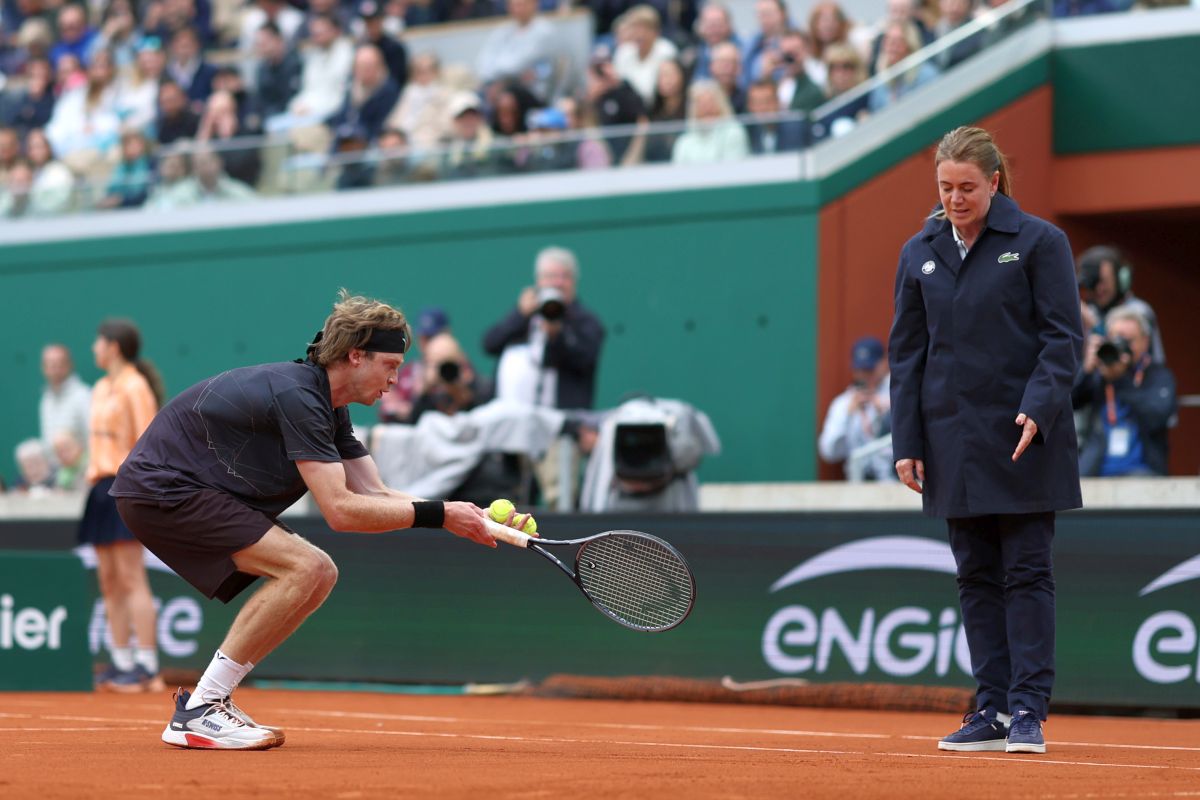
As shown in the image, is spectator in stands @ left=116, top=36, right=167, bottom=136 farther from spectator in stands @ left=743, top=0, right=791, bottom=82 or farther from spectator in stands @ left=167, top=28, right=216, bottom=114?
spectator in stands @ left=743, top=0, right=791, bottom=82

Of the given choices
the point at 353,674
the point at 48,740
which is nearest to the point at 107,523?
the point at 353,674

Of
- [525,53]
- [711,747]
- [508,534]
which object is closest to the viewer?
[508,534]

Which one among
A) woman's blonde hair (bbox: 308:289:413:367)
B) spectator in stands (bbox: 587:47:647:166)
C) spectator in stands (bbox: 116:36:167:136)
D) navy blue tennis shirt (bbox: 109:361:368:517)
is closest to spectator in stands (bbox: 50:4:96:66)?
spectator in stands (bbox: 116:36:167:136)

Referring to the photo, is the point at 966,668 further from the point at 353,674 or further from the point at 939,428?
the point at 353,674

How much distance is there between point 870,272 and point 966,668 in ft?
15.4

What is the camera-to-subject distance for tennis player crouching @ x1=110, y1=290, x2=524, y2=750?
6.57 meters

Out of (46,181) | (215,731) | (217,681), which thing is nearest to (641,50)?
(46,181)

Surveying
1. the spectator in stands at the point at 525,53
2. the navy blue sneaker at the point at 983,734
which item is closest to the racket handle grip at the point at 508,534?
the navy blue sneaker at the point at 983,734

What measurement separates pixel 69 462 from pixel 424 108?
4.10 m

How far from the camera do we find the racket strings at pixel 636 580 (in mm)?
6617

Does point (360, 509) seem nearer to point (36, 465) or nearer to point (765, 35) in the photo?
point (765, 35)

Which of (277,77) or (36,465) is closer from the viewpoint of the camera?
(36,465)

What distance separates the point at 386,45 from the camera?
53.7ft

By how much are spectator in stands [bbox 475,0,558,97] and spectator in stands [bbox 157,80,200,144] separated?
2.80 metres
